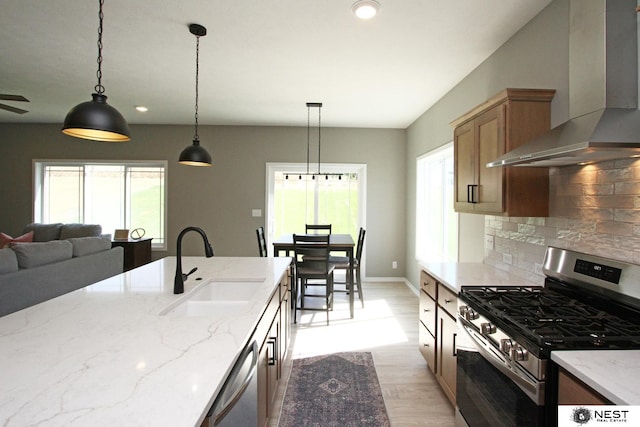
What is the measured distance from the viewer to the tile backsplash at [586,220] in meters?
1.50

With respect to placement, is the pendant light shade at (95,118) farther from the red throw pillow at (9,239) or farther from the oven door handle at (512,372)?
the red throw pillow at (9,239)

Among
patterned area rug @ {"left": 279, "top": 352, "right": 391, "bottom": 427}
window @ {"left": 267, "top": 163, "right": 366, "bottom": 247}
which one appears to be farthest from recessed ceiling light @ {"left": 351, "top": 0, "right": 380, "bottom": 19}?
window @ {"left": 267, "top": 163, "right": 366, "bottom": 247}

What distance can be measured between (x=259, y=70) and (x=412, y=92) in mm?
1831

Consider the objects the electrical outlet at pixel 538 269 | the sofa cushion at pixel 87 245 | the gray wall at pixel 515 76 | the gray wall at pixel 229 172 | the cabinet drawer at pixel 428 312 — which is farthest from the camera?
the gray wall at pixel 229 172

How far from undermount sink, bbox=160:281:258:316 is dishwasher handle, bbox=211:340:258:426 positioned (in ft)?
1.68

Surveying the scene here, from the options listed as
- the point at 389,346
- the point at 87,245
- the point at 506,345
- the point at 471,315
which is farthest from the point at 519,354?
the point at 87,245

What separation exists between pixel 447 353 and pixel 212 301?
1576 mm

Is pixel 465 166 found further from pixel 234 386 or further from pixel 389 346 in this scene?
pixel 234 386

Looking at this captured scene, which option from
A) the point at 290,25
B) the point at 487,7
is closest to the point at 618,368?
the point at 487,7

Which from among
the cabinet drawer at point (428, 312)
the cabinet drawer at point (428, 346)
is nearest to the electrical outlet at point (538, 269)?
the cabinet drawer at point (428, 312)

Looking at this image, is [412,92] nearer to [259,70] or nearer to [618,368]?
[259,70]

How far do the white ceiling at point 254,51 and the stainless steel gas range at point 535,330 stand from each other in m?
1.78

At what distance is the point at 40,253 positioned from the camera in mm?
2889

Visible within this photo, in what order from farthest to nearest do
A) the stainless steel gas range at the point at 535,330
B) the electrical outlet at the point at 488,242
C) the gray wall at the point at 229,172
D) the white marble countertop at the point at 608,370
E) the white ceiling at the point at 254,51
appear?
the gray wall at the point at 229,172, the electrical outlet at the point at 488,242, the white ceiling at the point at 254,51, the stainless steel gas range at the point at 535,330, the white marble countertop at the point at 608,370
